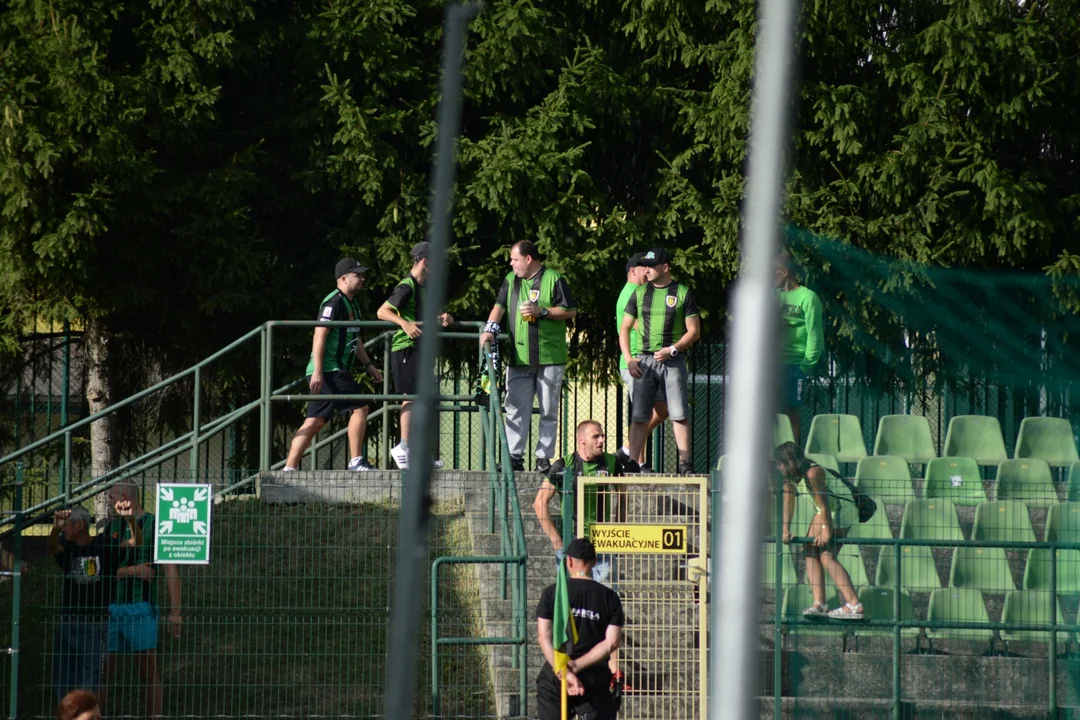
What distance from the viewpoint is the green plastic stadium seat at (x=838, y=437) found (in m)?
12.3

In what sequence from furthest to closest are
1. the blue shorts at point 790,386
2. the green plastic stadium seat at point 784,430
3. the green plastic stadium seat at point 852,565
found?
the blue shorts at point 790,386 → the green plastic stadium seat at point 784,430 → the green plastic stadium seat at point 852,565

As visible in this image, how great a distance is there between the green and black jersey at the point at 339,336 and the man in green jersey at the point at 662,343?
2225mm

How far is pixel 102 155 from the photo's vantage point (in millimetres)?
14422

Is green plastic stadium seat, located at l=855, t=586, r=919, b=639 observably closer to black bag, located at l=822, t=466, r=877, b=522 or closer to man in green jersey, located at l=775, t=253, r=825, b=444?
black bag, located at l=822, t=466, r=877, b=522

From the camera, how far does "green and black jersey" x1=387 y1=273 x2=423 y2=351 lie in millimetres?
12328

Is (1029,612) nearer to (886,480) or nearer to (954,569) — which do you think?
(954,569)

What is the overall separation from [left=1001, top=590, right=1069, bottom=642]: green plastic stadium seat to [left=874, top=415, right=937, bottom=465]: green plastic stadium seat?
296cm

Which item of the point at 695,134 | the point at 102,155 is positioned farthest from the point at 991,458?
the point at 102,155

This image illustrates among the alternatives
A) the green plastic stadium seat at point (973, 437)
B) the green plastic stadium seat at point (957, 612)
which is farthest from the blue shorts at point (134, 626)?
the green plastic stadium seat at point (973, 437)

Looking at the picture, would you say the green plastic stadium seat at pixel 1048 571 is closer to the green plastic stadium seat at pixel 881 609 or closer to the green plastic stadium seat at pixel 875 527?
the green plastic stadium seat at pixel 881 609

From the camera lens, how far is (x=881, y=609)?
1011 centimetres

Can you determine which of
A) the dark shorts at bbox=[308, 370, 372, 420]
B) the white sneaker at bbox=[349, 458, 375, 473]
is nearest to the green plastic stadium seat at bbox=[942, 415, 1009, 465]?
the white sneaker at bbox=[349, 458, 375, 473]

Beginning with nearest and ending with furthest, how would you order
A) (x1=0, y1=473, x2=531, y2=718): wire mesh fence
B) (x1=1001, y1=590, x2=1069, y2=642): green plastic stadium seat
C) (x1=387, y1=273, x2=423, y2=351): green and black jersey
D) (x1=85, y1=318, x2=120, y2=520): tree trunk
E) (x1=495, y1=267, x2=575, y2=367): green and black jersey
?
(x1=1001, y1=590, x2=1069, y2=642): green plastic stadium seat
(x1=0, y1=473, x2=531, y2=718): wire mesh fence
(x1=495, y1=267, x2=575, y2=367): green and black jersey
(x1=387, y1=273, x2=423, y2=351): green and black jersey
(x1=85, y1=318, x2=120, y2=520): tree trunk

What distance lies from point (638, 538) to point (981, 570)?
2.19m
